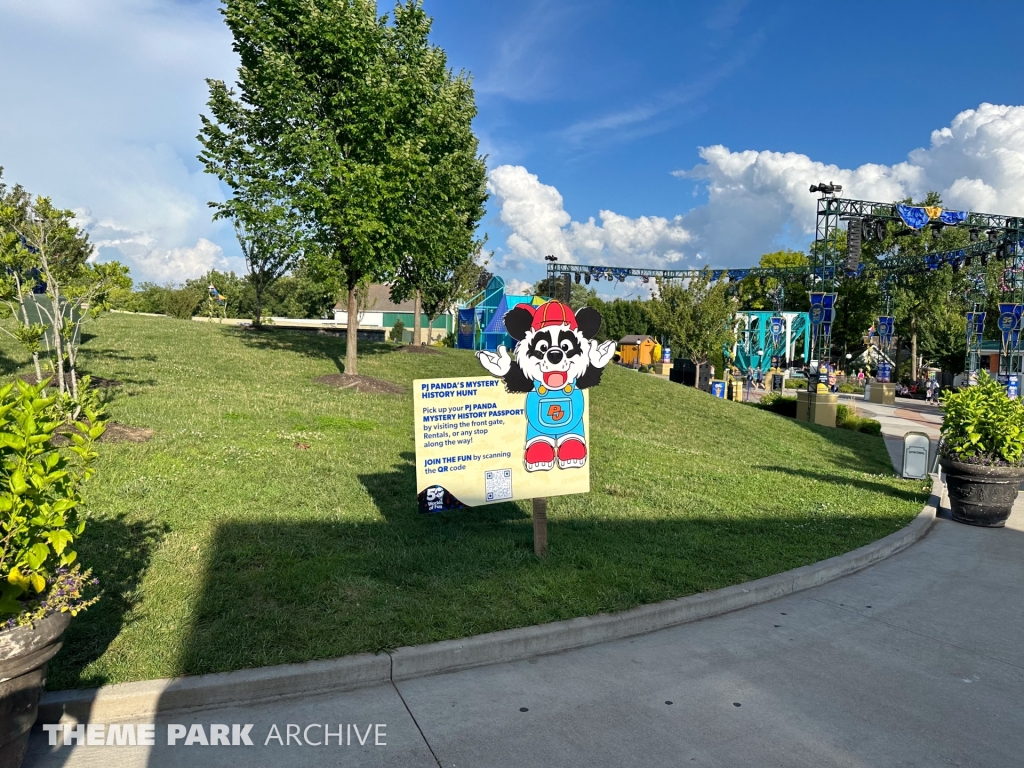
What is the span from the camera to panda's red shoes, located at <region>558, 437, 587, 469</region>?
6191mm

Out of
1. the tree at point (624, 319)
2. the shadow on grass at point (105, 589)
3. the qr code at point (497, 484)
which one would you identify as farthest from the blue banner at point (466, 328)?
the tree at point (624, 319)

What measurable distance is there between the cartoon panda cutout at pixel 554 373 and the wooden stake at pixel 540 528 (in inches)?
12.8

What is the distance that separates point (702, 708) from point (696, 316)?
25019 millimetres

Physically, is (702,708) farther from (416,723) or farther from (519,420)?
(519,420)

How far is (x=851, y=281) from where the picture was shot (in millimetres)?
54875

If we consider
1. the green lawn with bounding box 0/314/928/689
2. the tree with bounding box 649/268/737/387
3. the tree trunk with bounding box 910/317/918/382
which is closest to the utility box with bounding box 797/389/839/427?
the tree with bounding box 649/268/737/387

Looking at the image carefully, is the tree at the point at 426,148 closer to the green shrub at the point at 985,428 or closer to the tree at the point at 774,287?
the green shrub at the point at 985,428

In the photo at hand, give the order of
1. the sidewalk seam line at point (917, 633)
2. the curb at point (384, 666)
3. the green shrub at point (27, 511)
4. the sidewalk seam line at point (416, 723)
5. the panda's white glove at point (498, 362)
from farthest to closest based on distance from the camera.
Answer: the panda's white glove at point (498, 362)
the sidewalk seam line at point (917, 633)
the curb at point (384, 666)
the sidewalk seam line at point (416, 723)
the green shrub at point (27, 511)

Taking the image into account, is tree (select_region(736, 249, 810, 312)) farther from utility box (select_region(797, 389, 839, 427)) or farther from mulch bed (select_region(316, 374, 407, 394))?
mulch bed (select_region(316, 374, 407, 394))

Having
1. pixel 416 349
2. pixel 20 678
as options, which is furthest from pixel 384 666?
pixel 416 349

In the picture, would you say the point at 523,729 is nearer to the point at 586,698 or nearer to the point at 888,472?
the point at 586,698

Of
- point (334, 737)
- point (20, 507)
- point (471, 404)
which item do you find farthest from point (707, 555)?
point (20, 507)

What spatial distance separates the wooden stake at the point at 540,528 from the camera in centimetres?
602

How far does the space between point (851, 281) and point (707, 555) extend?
183 ft
